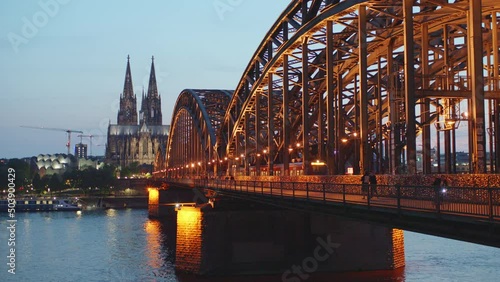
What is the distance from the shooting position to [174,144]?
167625 millimetres

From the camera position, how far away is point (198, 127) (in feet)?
401

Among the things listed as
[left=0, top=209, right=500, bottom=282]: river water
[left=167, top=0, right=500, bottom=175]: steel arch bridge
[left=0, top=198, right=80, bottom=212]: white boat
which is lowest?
[left=0, top=209, right=500, bottom=282]: river water

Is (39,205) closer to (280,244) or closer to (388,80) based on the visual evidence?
(280,244)

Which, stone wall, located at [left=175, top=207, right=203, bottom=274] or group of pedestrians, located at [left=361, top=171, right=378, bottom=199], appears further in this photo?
stone wall, located at [left=175, top=207, right=203, bottom=274]

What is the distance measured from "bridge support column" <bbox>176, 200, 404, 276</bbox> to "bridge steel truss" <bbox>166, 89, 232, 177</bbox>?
165 feet

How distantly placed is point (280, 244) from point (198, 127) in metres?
70.5

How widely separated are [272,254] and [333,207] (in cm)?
2152

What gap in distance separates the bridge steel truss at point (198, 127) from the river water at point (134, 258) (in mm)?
18767

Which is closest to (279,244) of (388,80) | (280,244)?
(280,244)

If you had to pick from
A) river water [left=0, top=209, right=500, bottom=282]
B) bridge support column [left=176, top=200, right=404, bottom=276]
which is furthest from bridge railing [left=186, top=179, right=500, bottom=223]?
river water [left=0, top=209, right=500, bottom=282]

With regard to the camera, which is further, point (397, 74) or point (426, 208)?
point (397, 74)

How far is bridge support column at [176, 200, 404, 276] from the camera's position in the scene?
171 feet

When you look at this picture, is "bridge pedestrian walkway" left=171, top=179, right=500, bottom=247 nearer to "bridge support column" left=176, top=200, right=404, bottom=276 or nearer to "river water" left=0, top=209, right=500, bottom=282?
"bridge support column" left=176, top=200, right=404, bottom=276

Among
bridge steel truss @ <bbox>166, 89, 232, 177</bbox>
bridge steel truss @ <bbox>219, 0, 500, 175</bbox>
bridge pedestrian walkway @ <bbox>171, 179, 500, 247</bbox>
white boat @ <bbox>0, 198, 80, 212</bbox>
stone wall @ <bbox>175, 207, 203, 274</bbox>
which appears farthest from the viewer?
white boat @ <bbox>0, 198, 80, 212</bbox>
